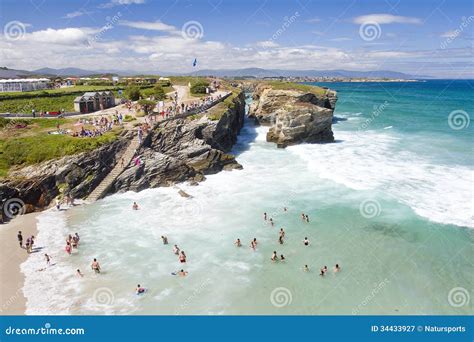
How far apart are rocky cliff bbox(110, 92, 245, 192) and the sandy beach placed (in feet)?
28.7

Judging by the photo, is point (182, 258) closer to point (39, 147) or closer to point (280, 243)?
point (280, 243)

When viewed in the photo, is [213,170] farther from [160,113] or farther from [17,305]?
[17,305]

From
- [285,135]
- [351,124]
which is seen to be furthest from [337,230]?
[351,124]

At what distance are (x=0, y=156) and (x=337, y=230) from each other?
32793 mm

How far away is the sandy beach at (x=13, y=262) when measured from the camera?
21.2 m

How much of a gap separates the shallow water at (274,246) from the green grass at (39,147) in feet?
21.7

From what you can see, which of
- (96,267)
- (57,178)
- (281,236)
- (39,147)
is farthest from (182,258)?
(39,147)

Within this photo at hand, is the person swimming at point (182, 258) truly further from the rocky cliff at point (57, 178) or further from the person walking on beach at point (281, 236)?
the rocky cliff at point (57, 178)

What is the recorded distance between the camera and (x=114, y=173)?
124 feet

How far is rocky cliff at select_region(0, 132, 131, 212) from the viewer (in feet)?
110

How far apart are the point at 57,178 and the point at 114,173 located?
5248 millimetres

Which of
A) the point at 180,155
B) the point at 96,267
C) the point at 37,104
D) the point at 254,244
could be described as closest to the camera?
the point at 96,267

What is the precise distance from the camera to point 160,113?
165 ft

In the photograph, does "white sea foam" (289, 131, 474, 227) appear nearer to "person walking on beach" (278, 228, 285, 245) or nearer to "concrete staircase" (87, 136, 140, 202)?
"person walking on beach" (278, 228, 285, 245)
